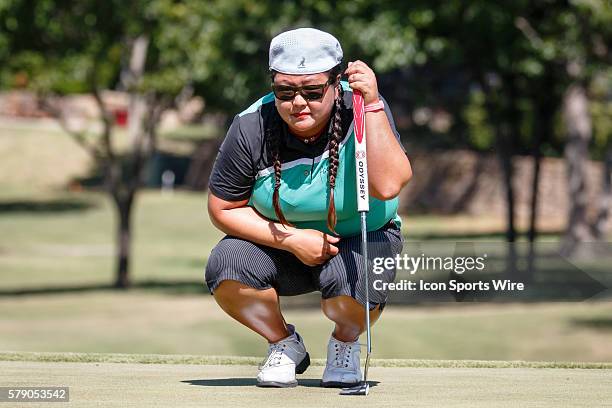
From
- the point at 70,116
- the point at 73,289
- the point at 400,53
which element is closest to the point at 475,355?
the point at 400,53

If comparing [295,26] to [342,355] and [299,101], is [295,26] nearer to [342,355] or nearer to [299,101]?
[342,355]

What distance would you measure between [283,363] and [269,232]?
0.64m

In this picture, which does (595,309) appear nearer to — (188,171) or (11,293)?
(11,293)

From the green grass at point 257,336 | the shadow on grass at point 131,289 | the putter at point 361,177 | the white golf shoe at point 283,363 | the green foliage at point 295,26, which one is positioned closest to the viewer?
the putter at point 361,177

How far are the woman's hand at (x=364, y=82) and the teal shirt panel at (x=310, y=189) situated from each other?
214 millimetres

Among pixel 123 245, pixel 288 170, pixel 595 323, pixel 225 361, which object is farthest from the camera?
pixel 123 245

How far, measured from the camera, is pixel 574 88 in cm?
2891

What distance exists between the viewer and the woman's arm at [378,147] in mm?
6410

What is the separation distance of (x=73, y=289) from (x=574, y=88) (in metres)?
11.4

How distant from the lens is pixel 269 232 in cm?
659

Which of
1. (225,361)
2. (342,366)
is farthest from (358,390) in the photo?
(225,361)

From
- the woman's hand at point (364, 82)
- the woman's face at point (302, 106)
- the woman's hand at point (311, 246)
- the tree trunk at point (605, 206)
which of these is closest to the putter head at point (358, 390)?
the woman's hand at point (311, 246)

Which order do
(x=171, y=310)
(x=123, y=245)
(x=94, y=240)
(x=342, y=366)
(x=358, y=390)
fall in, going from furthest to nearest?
1. (x=94, y=240)
2. (x=123, y=245)
3. (x=171, y=310)
4. (x=342, y=366)
5. (x=358, y=390)

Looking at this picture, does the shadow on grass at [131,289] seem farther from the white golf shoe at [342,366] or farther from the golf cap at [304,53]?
the golf cap at [304,53]
